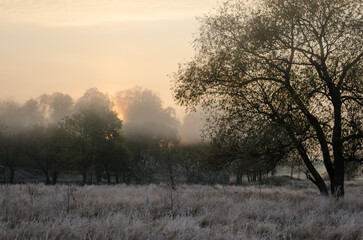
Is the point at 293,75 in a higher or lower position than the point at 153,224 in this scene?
higher

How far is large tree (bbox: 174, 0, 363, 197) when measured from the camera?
1512 centimetres

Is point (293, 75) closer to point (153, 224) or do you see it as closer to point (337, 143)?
point (337, 143)

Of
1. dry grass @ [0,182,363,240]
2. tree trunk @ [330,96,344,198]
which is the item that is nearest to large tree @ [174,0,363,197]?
tree trunk @ [330,96,344,198]

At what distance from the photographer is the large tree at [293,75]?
15125 mm

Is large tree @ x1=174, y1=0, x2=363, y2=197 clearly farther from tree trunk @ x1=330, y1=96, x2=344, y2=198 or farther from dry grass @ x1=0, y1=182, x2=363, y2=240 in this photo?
dry grass @ x1=0, y1=182, x2=363, y2=240

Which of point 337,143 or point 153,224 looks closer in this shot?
point 153,224

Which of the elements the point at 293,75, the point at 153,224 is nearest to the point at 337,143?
the point at 293,75

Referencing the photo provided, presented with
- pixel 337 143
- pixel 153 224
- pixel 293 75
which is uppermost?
pixel 293 75

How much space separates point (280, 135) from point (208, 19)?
699cm

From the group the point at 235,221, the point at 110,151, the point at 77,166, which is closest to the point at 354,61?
the point at 235,221

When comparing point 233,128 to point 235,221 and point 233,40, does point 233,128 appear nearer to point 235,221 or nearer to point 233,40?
point 233,40

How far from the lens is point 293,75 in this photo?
15.8 metres

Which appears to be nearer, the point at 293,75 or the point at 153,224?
the point at 153,224

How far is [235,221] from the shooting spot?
638 centimetres
